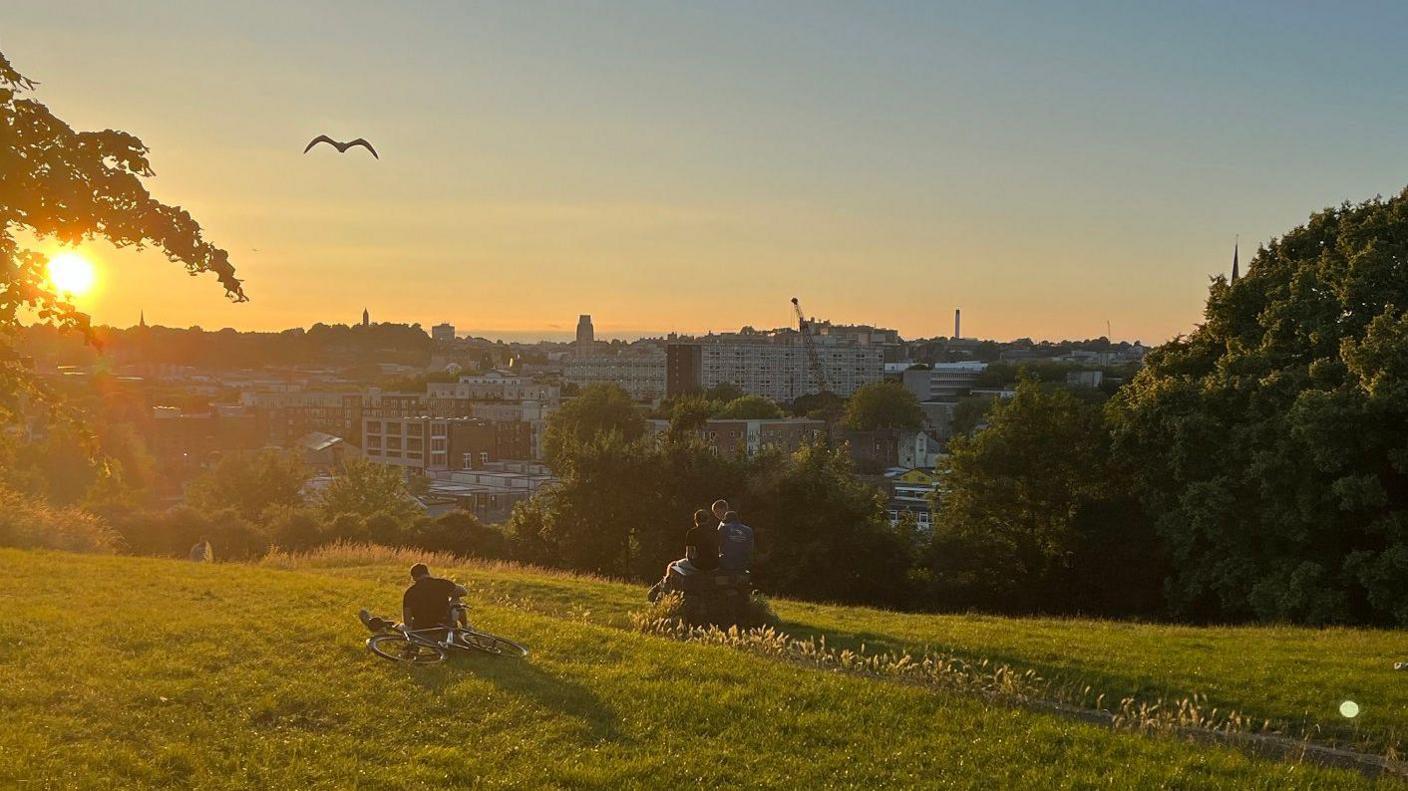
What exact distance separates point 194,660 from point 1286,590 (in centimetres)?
2169

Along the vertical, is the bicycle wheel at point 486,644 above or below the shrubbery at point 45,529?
above

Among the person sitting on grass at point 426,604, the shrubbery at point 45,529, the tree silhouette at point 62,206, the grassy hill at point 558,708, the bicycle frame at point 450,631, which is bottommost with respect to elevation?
the shrubbery at point 45,529

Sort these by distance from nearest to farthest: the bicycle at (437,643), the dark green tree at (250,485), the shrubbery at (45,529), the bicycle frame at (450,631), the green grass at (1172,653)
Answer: the green grass at (1172,653) < the bicycle at (437,643) < the bicycle frame at (450,631) < the shrubbery at (45,529) < the dark green tree at (250,485)

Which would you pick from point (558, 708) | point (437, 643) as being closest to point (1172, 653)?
point (558, 708)

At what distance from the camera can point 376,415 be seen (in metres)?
143

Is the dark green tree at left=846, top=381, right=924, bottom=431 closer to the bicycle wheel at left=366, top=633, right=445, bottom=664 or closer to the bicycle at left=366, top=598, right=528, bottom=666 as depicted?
the bicycle at left=366, top=598, right=528, bottom=666

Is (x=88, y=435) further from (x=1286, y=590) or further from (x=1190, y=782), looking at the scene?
(x=1286, y=590)

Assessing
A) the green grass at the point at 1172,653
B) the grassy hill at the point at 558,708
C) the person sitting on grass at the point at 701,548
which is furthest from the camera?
the person sitting on grass at the point at 701,548

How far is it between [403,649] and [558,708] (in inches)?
111

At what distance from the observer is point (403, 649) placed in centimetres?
1237

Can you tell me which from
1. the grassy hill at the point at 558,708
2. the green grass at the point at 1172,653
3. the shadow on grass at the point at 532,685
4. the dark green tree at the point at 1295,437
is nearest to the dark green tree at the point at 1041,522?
the dark green tree at the point at 1295,437

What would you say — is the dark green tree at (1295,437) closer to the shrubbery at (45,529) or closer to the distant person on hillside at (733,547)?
the distant person on hillside at (733,547)

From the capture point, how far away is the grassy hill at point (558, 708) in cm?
857

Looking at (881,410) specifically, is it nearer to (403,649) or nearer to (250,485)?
(250,485)
